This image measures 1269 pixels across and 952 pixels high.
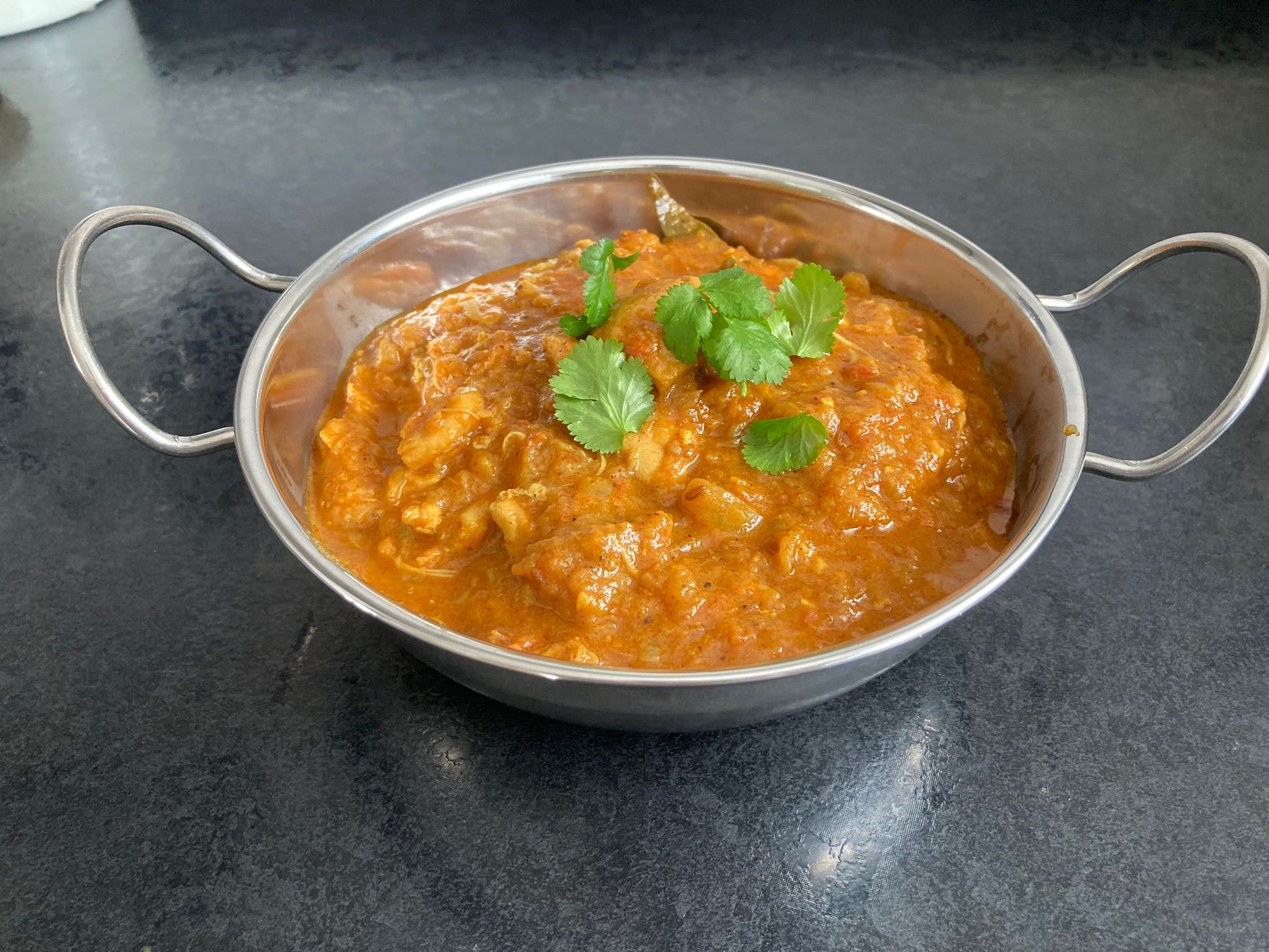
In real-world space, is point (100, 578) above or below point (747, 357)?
below

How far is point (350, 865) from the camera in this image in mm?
2217

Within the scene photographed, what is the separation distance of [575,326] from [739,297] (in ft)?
1.53

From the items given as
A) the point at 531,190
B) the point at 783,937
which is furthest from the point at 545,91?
the point at 783,937

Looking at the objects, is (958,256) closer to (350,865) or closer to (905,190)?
(905,190)

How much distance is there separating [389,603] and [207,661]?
2.84ft

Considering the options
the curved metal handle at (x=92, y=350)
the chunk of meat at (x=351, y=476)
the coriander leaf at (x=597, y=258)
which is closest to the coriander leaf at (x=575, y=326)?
the coriander leaf at (x=597, y=258)

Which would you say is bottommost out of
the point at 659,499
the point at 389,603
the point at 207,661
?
the point at 207,661

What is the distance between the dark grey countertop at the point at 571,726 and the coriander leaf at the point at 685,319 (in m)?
0.97

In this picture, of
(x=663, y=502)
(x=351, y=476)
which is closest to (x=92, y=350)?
(x=351, y=476)

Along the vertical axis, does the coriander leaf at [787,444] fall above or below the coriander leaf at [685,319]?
below

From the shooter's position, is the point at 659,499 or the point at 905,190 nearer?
the point at 659,499

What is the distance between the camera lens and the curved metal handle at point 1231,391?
2289mm

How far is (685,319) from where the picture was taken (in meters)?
2.54

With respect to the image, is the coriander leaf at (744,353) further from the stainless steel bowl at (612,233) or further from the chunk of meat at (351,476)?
the chunk of meat at (351,476)
